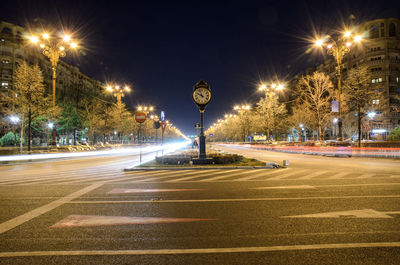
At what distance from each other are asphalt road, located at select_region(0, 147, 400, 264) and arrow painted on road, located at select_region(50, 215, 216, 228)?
22mm

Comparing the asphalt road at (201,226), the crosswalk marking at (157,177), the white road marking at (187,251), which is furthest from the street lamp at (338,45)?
the white road marking at (187,251)

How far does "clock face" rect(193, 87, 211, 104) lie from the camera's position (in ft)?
56.3

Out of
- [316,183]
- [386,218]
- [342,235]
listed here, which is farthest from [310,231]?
[316,183]

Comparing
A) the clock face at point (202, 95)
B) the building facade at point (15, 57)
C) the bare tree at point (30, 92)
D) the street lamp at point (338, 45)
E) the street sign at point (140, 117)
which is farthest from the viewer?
the building facade at point (15, 57)

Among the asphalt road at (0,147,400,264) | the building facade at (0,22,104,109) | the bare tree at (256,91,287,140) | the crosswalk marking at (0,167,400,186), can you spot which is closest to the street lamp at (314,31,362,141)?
the crosswalk marking at (0,167,400,186)

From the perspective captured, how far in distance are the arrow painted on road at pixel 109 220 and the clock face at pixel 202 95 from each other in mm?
12555

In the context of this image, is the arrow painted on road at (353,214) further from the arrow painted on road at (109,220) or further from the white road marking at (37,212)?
the white road marking at (37,212)

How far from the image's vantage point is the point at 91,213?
5832 millimetres

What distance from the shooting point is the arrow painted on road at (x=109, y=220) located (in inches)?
199

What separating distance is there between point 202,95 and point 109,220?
1299cm

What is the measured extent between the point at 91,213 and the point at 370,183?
10.2 meters

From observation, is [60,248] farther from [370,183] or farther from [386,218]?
[370,183]

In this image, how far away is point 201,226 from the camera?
483cm

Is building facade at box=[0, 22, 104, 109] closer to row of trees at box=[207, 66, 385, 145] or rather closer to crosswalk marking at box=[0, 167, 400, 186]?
row of trees at box=[207, 66, 385, 145]
